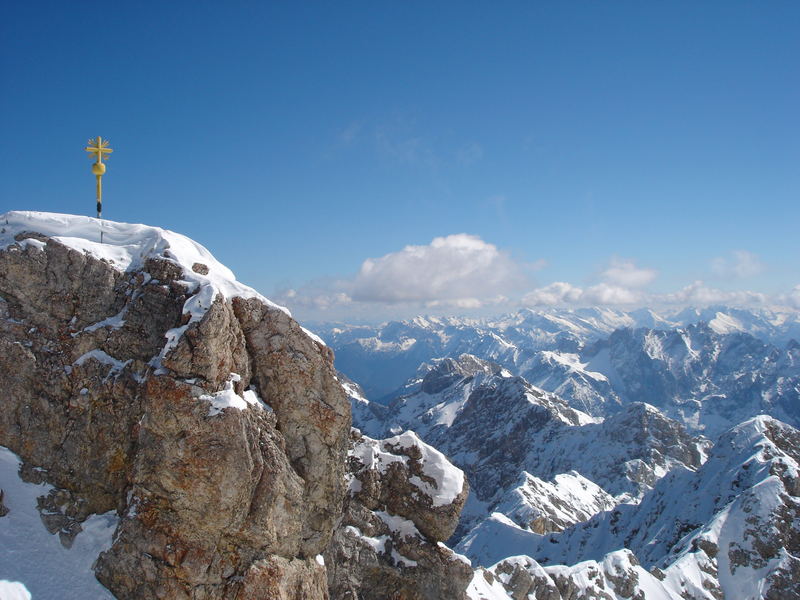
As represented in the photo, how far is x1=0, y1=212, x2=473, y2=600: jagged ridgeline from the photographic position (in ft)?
76.3

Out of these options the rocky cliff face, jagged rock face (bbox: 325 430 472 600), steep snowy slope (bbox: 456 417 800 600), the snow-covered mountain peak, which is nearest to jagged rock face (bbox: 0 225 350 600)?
the rocky cliff face

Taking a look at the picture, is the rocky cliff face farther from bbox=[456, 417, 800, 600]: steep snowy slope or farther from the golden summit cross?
bbox=[456, 417, 800, 600]: steep snowy slope

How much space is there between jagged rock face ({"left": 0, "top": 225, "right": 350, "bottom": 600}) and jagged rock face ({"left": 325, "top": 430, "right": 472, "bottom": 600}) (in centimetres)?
801

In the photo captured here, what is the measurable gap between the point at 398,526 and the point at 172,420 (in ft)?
73.6

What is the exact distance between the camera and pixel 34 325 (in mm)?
26234

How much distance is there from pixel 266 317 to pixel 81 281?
32.6 feet

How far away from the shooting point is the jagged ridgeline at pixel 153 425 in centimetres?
2327

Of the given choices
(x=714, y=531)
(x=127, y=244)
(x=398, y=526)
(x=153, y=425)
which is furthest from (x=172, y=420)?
(x=714, y=531)

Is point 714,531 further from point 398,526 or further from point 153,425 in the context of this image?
point 153,425

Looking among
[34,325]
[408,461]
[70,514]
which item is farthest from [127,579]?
[408,461]

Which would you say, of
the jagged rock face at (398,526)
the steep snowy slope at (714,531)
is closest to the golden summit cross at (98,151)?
the jagged rock face at (398,526)

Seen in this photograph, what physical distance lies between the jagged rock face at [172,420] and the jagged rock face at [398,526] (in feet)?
26.3

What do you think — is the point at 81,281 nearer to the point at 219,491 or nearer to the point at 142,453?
the point at 142,453

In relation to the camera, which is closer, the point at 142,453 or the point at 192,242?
the point at 142,453
